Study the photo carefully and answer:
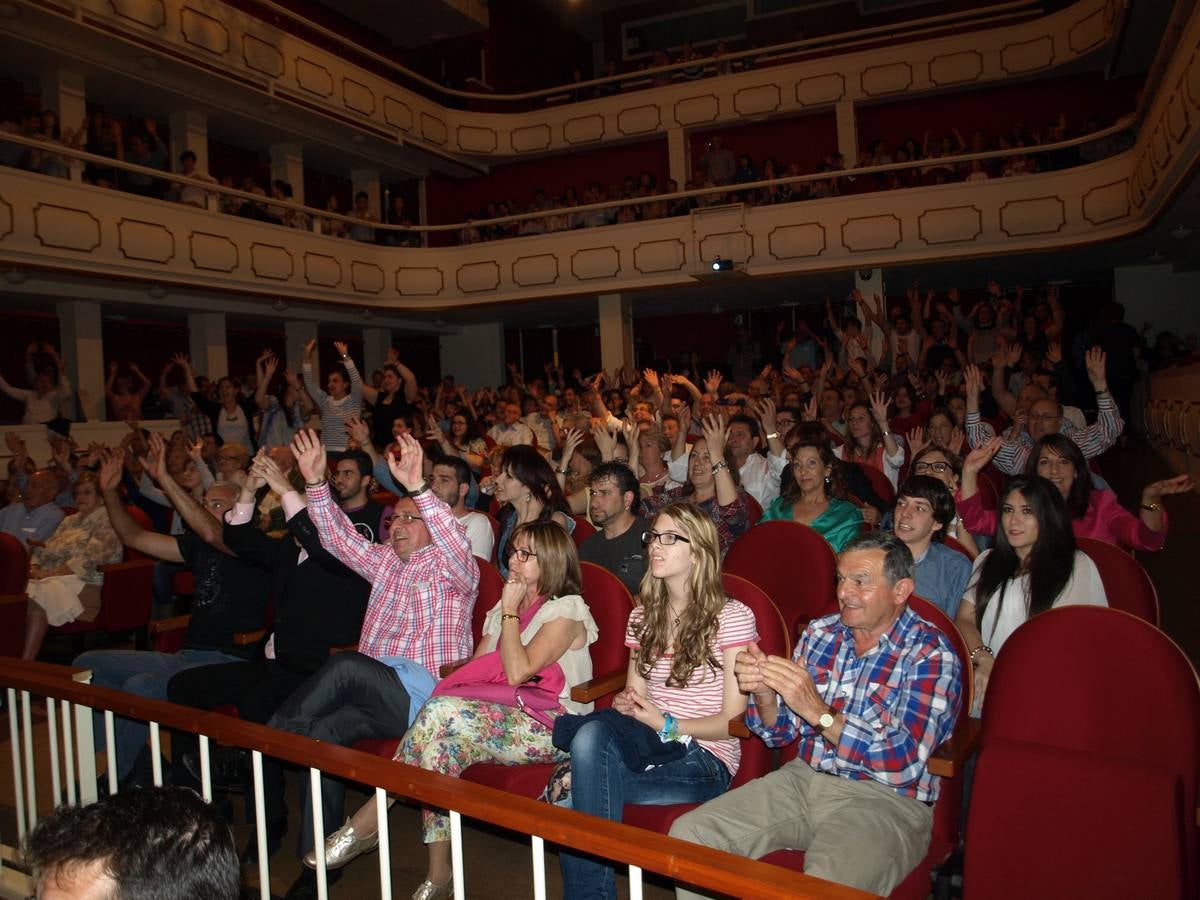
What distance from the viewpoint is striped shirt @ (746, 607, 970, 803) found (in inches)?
79.8

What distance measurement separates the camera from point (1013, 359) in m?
6.09

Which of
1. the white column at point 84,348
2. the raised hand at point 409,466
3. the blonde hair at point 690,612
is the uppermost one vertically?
the white column at point 84,348

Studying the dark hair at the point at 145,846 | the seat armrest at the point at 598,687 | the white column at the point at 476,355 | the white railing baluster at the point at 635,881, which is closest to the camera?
the dark hair at the point at 145,846

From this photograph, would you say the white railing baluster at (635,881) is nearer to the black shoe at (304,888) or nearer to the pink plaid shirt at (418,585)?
the black shoe at (304,888)

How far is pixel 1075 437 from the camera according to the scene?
4.77m

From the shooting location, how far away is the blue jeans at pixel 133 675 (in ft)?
10.1

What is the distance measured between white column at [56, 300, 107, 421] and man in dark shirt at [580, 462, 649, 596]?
8458 millimetres

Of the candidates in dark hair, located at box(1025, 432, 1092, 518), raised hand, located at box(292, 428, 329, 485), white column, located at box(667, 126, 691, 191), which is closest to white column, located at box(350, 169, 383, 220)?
white column, located at box(667, 126, 691, 191)

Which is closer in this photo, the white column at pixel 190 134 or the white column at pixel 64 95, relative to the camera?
the white column at pixel 64 95

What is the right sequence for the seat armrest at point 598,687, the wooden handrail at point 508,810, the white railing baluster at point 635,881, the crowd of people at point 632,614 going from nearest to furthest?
the wooden handrail at point 508,810
the white railing baluster at point 635,881
the crowd of people at point 632,614
the seat armrest at point 598,687

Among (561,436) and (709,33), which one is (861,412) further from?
(709,33)

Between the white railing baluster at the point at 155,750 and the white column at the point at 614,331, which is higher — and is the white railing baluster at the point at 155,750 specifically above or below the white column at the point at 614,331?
below

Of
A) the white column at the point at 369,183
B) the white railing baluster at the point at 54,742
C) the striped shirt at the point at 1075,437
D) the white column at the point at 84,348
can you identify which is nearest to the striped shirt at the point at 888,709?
the white railing baluster at the point at 54,742

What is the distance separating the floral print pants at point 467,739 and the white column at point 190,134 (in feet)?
36.0
